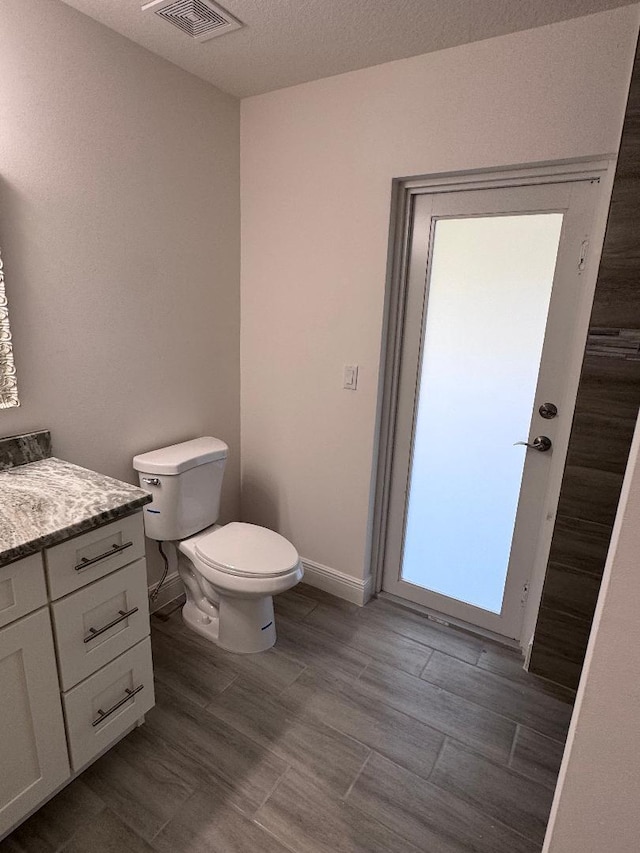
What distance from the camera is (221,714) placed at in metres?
1.75

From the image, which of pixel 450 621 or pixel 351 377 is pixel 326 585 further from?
pixel 351 377

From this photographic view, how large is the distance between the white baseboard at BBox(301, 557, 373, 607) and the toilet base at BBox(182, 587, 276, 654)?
1.51 ft

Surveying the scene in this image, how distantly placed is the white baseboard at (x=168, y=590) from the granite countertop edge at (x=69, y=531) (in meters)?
1.04

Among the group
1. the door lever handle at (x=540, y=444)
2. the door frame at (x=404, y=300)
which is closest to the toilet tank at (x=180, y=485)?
the door frame at (x=404, y=300)

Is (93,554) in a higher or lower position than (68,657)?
higher

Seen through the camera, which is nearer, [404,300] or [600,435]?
[600,435]

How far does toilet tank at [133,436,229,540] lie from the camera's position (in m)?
2.00

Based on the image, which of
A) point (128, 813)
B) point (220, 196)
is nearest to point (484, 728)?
point (128, 813)

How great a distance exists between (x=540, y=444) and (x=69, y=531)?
1.71 metres

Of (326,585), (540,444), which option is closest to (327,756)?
(326,585)

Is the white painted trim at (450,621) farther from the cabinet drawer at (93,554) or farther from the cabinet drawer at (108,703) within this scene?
the cabinet drawer at (93,554)

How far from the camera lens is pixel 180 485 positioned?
2025mm

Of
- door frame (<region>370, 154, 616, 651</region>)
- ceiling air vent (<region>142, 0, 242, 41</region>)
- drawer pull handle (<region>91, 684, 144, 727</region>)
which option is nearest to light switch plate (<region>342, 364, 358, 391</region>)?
door frame (<region>370, 154, 616, 651</region>)

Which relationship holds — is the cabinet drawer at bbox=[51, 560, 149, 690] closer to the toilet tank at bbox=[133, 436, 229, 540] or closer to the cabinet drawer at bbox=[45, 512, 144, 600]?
Result: the cabinet drawer at bbox=[45, 512, 144, 600]
